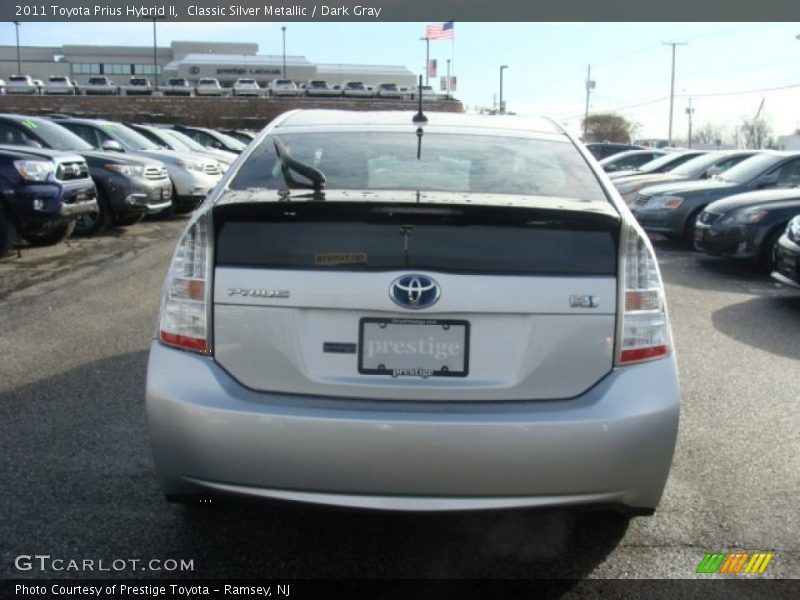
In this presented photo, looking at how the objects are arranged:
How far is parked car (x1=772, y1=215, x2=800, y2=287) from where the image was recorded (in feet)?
25.8

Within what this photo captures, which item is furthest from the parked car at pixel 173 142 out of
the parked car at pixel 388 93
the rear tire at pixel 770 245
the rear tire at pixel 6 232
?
the parked car at pixel 388 93

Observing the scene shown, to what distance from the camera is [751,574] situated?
10.5ft

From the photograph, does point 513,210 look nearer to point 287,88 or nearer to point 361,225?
point 361,225

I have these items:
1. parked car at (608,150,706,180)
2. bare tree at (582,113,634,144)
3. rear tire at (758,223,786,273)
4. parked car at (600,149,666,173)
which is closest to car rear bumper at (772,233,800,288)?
rear tire at (758,223,786,273)

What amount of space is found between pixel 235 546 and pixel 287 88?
77466 mm

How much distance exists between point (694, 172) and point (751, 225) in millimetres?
6142

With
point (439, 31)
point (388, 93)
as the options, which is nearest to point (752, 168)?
point (439, 31)

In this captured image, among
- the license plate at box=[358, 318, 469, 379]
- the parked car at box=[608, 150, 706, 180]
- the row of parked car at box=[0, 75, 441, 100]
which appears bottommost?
the license plate at box=[358, 318, 469, 379]

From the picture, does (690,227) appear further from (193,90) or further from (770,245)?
(193,90)

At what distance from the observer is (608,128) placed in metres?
93.4

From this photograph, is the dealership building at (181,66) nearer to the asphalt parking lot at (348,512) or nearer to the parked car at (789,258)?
the parked car at (789,258)

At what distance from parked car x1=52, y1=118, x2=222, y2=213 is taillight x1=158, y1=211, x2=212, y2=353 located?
471 inches

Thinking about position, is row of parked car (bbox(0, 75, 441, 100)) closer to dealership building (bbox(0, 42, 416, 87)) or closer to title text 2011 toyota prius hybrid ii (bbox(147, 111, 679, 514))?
dealership building (bbox(0, 42, 416, 87))

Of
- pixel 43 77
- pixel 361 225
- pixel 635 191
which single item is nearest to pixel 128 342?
pixel 361 225
